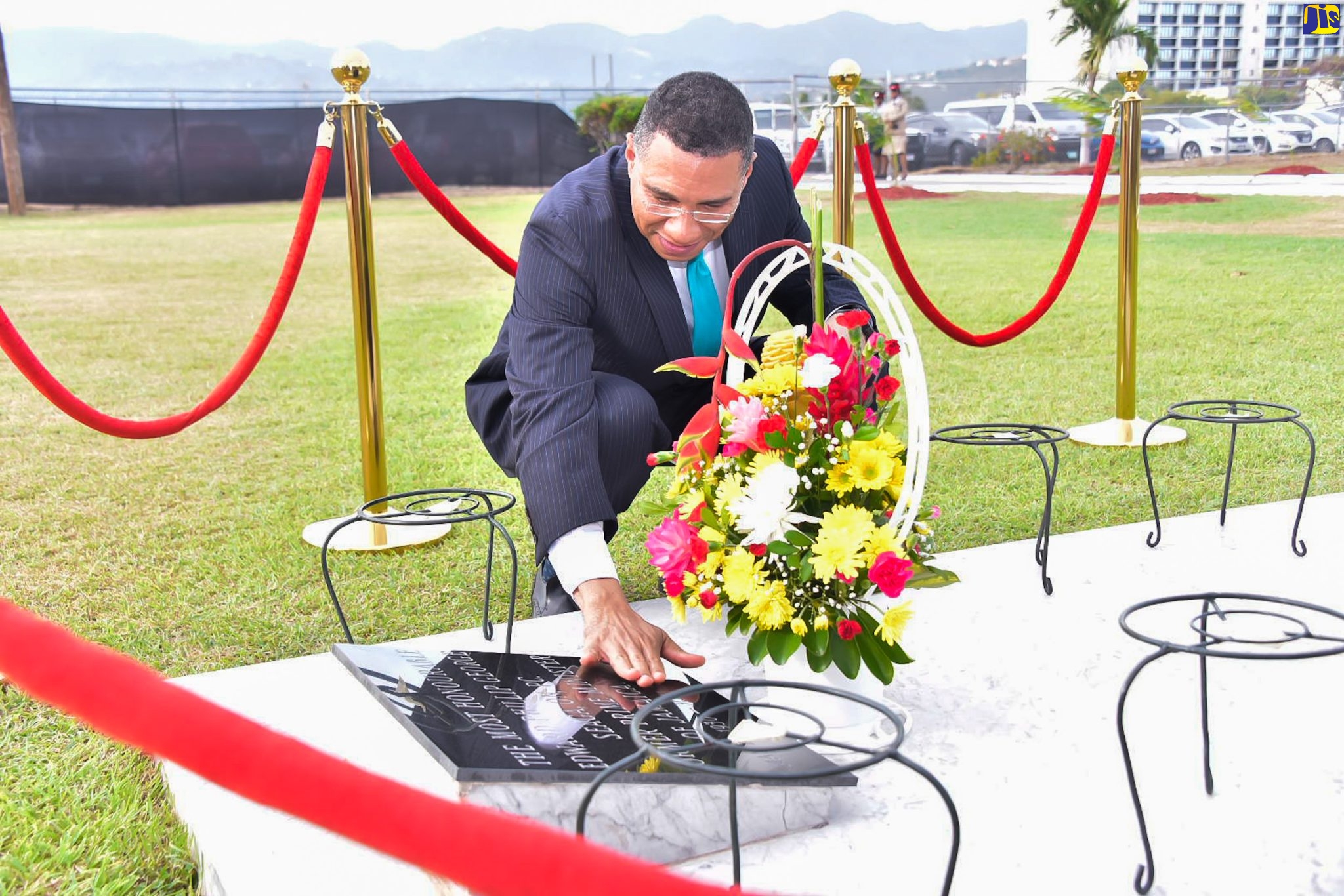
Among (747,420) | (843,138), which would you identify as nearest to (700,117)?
(747,420)

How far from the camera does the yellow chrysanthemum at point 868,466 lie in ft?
5.92

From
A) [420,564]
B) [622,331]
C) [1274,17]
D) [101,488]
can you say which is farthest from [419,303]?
[1274,17]

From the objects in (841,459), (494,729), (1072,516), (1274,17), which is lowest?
(1072,516)

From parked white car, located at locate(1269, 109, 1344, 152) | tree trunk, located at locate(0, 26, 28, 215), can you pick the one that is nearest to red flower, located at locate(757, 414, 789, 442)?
parked white car, located at locate(1269, 109, 1344, 152)

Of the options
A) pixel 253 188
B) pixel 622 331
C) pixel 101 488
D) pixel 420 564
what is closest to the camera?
pixel 622 331

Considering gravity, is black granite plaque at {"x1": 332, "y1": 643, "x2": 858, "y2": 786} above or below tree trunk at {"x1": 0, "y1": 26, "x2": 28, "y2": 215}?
below

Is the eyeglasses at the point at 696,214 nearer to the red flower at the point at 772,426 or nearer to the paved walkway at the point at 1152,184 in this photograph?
the red flower at the point at 772,426

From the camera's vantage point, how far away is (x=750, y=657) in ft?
6.03

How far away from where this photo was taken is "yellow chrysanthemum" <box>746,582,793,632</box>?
1.77m

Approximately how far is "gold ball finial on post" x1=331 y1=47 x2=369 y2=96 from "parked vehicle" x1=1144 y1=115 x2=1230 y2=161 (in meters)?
16.9

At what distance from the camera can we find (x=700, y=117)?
2.22 metres

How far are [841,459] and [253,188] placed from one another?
66.6 feet

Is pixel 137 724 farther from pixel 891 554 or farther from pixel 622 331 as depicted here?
pixel 622 331

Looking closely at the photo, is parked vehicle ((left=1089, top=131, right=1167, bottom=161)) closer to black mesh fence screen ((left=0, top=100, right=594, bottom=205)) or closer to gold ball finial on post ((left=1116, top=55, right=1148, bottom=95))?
black mesh fence screen ((left=0, top=100, right=594, bottom=205))
